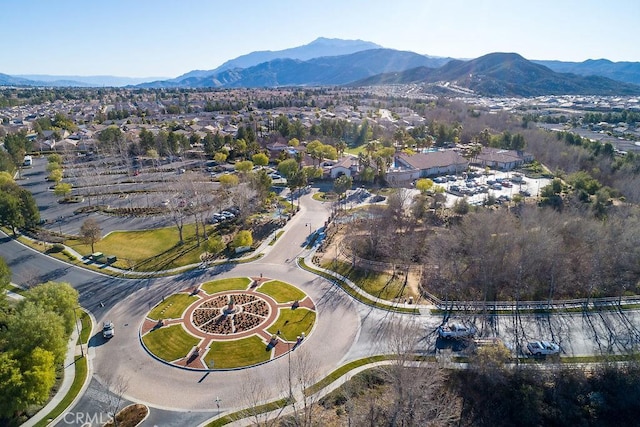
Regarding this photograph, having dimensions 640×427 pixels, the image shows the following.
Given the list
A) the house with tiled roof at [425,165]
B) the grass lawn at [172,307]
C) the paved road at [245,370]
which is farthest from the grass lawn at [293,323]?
the house with tiled roof at [425,165]

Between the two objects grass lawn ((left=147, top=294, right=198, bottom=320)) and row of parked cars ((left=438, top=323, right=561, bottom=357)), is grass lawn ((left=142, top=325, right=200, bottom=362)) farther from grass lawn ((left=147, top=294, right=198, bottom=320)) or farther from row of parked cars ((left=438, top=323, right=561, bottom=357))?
row of parked cars ((left=438, top=323, right=561, bottom=357))

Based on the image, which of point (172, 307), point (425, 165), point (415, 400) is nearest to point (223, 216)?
point (172, 307)

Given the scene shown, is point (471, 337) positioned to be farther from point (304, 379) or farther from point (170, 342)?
point (170, 342)

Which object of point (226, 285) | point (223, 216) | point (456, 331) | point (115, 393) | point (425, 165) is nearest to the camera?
point (115, 393)

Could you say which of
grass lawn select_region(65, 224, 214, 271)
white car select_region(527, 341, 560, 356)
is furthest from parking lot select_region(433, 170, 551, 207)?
grass lawn select_region(65, 224, 214, 271)

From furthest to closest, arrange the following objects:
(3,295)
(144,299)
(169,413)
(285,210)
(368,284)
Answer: (285,210) < (368,284) < (144,299) < (3,295) < (169,413)

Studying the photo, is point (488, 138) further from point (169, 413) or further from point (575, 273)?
point (169, 413)

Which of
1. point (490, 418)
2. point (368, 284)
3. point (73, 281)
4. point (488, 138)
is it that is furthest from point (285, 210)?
point (488, 138)
